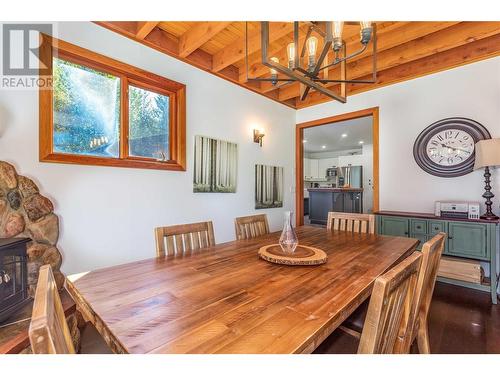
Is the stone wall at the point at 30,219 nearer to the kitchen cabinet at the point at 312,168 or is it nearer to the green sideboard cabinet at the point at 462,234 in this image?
the green sideboard cabinet at the point at 462,234

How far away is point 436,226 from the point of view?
2551 millimetres

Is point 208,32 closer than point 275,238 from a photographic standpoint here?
No

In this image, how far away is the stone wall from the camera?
157 centimetres

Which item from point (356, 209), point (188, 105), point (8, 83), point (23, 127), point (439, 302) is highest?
point (188, 105)

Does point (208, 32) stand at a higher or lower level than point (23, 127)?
higher

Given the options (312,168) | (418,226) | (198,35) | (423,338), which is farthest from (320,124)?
(312,168)

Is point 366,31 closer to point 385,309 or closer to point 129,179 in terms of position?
point 385,309

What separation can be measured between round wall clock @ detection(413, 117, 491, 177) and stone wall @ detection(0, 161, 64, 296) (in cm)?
379

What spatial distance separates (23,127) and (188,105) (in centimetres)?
143

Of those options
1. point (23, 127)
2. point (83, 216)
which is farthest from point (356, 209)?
point (23, 127)

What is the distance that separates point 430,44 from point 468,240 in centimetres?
203

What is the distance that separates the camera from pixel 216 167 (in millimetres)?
2965
